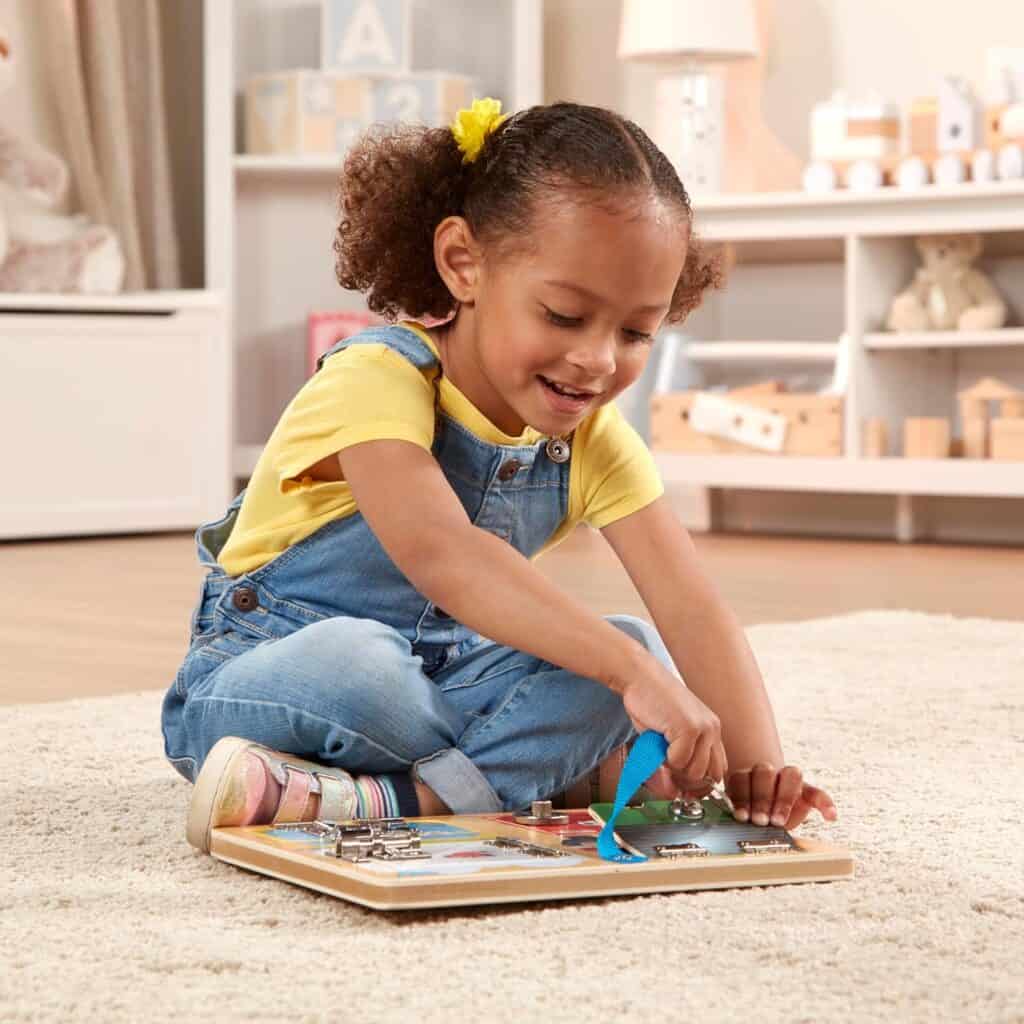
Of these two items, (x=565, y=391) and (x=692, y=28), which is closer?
(x=565, y=391)

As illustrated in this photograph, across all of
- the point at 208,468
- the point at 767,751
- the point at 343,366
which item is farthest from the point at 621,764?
the point at 208,468

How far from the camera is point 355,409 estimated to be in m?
1.04

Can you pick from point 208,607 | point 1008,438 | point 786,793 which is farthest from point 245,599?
point 1008,438

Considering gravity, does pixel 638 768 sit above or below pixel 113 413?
above

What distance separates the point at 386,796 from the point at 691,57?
2579 millimetres

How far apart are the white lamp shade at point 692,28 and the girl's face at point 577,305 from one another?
2340mm

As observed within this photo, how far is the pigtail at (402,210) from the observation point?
3.71 ft

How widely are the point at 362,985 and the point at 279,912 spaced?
136 mm

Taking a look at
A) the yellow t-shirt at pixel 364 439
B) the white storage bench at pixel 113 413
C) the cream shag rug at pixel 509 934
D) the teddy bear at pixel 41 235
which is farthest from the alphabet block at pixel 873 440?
the yellow t-shirt at pixel 364 439

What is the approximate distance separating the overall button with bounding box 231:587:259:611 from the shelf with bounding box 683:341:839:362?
228 cm

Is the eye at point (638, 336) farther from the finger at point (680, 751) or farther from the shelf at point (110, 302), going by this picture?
the shelf at point (110, 302)

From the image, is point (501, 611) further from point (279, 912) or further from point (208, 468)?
point (208, 468)

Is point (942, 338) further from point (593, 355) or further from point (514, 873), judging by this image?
point (514, 873)

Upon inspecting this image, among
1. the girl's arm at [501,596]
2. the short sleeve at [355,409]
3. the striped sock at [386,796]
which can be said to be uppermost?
the short sleeve at [355,409]
